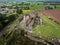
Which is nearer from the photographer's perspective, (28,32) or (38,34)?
(38,34)

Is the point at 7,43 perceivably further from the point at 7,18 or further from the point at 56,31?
the point at 7,18

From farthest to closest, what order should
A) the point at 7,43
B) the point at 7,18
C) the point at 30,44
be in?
the point at 7,18, the point at 30,44, the point at 7,43

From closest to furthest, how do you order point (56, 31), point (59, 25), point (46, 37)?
1. point (46, 37)
2. point (56, 31)
3. point (59, 25)

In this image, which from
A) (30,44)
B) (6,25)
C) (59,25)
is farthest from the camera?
(6,25)

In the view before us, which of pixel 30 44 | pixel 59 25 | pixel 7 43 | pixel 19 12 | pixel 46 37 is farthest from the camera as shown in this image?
pixel 19 12

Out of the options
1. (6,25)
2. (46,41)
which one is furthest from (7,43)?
(6,25)

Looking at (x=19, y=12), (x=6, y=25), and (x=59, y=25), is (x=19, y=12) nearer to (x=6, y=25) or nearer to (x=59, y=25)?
(x=6, y=25)

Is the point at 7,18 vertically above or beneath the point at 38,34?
beneath

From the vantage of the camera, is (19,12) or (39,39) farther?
(19,12)

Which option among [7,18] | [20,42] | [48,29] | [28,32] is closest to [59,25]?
[48,29]
